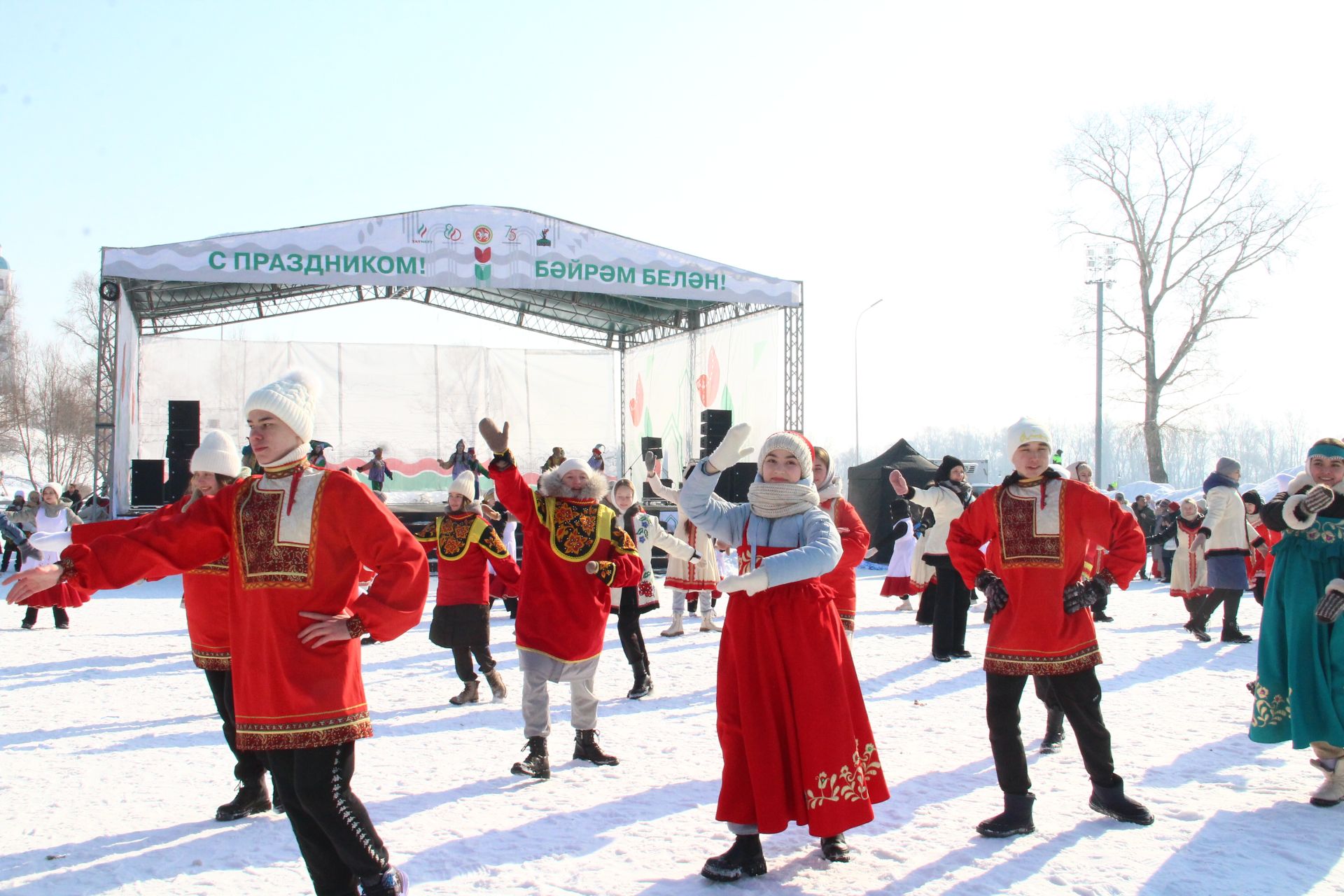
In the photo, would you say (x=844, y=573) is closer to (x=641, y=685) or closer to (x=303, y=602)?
(x=641, y=685)

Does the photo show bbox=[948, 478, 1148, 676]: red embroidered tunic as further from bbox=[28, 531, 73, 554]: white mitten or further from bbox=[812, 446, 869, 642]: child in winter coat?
bbox=[28, 531, 73, 554]: white mitten

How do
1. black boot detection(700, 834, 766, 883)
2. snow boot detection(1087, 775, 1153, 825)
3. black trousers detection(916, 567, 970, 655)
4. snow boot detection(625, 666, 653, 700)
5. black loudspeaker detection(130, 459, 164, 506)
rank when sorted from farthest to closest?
1. black loudspeaker detection(130, 459, 164, 506)
2. black trousers detection(916, 567, 970, 655)
3. snow boot detection(625, 666, 653, 700)
4. snow boot detection(1087, 775, 1153, 825)
5. black boot detection(700, 834, 766, 883)

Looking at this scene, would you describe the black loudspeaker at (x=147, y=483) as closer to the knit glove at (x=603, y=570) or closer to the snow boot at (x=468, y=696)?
the snow boot at (x=468, y=696)

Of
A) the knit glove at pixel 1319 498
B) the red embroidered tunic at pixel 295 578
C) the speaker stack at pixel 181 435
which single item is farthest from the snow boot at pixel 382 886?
→ the speaker stack at pixel 181 435

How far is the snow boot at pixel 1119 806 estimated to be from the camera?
3.95 meters

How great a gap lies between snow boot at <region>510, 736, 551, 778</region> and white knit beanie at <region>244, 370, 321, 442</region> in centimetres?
236

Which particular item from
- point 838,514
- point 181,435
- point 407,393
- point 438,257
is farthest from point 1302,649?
point 407,393

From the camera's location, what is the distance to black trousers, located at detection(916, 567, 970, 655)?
815 cm

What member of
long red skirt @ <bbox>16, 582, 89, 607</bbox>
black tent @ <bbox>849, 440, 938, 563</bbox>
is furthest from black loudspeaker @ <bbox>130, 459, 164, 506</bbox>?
long red skirt @ <bbox>16, 582, 89, 607</bbox>

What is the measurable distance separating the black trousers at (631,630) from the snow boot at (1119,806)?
11.1ft

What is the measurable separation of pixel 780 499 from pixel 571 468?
1687 millimetres

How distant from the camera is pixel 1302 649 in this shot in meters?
4.32

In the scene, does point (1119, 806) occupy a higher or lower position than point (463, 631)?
lower

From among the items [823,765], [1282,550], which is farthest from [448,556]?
[1282,550]
